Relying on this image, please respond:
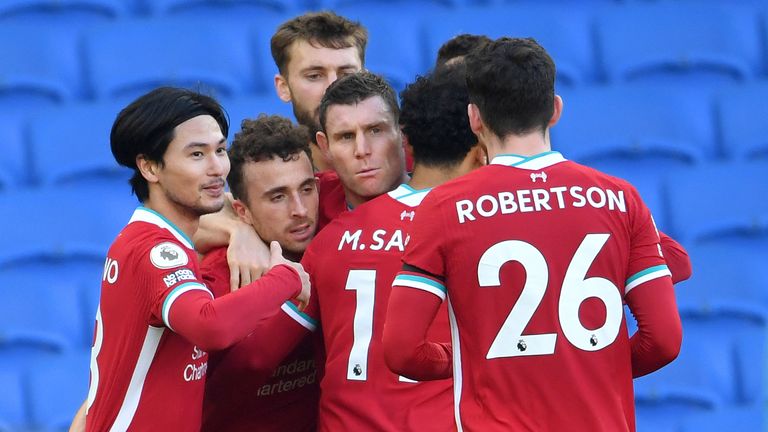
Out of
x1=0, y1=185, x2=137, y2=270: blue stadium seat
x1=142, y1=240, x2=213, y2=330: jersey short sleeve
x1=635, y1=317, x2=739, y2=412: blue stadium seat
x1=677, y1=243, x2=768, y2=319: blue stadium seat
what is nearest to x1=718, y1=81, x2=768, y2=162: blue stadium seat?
x1=677, y1=243, x2=768, y2=319: blue stadium seat

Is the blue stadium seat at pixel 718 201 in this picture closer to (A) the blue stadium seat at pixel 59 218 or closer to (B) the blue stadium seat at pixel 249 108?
(B) the blue stadium seat at pixel 249 108

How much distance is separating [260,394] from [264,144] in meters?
0.72

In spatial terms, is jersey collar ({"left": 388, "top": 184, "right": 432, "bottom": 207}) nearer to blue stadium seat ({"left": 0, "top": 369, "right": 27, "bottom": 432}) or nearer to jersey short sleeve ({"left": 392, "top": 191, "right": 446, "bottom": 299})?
jersey short sleeve ({"left": 392, "top": 191, "right": 446, "bottom": 299})

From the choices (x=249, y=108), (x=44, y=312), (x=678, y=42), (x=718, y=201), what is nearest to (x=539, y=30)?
(x=678, y=42)

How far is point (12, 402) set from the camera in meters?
5.48

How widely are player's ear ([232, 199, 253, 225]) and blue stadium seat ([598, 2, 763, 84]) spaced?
12.2ft

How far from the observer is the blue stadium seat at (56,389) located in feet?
17.9

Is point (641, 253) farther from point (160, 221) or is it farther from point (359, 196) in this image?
point (160, 221)

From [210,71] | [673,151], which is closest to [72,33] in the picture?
[210,71]

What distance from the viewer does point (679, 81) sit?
21.9 feet

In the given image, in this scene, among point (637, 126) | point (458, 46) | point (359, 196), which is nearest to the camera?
point (359, 196)

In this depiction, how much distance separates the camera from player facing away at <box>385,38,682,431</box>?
2473mm

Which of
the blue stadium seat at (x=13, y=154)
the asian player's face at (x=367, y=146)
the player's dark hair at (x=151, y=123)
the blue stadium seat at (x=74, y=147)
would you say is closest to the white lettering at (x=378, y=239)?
the asian player's face at (x=367, y=146)

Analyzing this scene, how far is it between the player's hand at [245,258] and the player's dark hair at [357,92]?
39 centimetres
